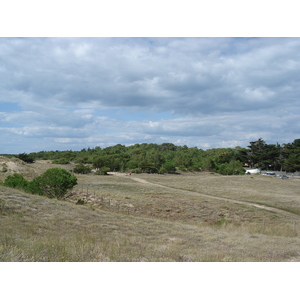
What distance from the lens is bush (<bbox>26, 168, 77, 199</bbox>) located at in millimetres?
23984

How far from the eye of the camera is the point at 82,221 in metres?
14.2

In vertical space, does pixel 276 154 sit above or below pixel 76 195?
above

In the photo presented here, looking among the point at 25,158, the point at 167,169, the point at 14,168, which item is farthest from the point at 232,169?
the point at 14,168

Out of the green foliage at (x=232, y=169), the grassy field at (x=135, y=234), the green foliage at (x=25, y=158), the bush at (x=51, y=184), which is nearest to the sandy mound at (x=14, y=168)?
the grassy field at (x=135, y=234)

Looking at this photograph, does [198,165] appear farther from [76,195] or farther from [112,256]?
[112,256]

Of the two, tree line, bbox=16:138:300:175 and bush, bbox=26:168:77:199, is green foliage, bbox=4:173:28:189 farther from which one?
tree line, bbox=16:138:300:175

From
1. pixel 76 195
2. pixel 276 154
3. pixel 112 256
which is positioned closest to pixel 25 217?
pixel 112 256

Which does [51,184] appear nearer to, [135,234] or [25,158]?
[135,234]

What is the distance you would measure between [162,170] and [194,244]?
76.4 m

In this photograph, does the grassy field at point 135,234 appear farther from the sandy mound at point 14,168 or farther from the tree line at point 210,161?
the tree line at point 210,161

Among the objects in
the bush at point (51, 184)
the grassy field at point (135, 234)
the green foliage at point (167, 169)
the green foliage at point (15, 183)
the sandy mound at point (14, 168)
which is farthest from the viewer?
the green foliage at point (167, 169)

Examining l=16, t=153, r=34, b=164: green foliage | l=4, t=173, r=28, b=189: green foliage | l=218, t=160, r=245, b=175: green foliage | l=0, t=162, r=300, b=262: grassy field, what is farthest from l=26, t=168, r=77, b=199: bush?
l=218, t=160, r=245, b=175: green foliage

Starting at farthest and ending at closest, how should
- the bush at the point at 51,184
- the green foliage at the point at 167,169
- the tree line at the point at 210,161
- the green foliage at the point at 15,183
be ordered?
the green foliage at the point at 167,169
the tree line at the point at 210,161
the green foliage at the point at 15,183
the bush at the point at 51,184

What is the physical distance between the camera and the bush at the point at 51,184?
24.0 m
